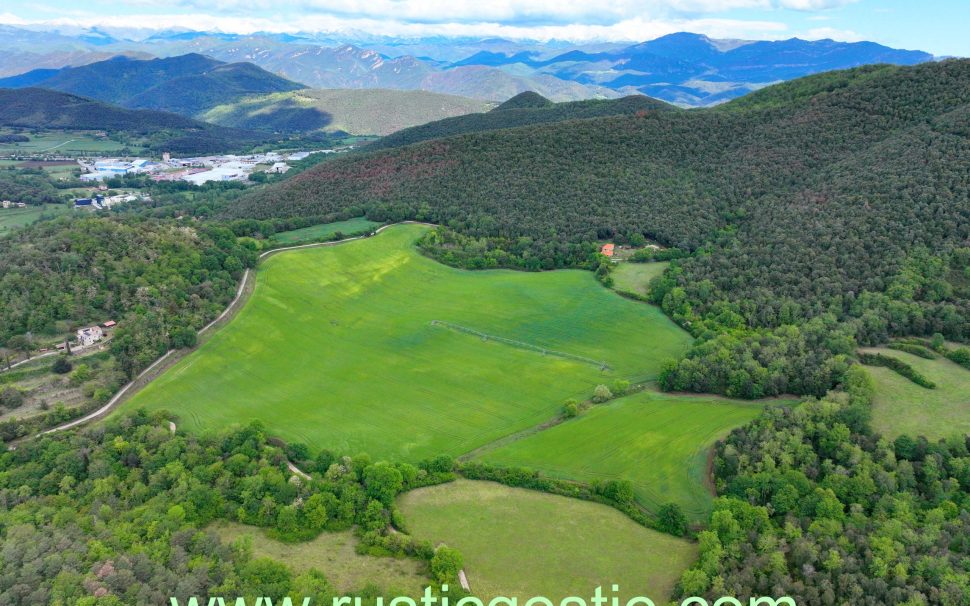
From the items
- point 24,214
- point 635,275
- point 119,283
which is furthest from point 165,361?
point 24,214

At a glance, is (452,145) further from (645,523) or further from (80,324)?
(645,523)

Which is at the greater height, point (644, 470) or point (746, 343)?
point (746, 343)

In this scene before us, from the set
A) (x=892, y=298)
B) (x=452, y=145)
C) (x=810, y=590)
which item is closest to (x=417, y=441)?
(x=810, y=590)

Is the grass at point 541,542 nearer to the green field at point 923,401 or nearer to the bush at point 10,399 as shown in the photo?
the green field at point 923,401

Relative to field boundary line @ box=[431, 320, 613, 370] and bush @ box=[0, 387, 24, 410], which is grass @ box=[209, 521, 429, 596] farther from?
field boundary line @ box=[431, 320, 613, 370]

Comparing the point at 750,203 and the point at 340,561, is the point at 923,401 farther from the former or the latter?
the point at 750,203

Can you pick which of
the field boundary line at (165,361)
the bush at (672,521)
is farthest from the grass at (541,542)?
the field boundary line at (165,361)
